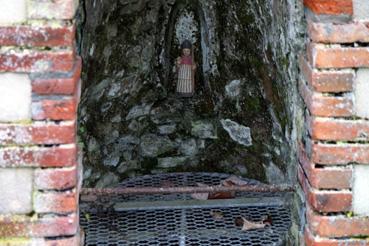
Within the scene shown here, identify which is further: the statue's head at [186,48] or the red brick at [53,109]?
the statue's head at [186,48]

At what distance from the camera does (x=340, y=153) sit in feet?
9.80

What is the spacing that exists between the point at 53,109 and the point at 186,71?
5.24 feet

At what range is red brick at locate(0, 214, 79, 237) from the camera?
2.95m

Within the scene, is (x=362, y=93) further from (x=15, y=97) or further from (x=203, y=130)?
(x=203, y=130)

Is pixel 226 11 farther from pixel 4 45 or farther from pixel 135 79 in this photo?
pixel 4 45

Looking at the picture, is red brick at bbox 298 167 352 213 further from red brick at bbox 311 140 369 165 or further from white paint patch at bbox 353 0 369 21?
white paint patch at bbox 353 0 369 21

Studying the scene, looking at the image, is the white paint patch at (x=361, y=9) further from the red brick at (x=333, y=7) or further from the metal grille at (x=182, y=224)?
the metal grille at (x=182, y=224)

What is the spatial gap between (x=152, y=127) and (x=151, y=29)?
Result: 605mm

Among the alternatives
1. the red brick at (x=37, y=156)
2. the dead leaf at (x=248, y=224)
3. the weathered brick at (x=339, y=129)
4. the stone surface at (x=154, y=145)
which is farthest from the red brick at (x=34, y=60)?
the stone surface at (x=154, y=145)

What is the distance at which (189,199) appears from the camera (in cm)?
434

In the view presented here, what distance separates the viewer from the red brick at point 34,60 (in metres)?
2.83

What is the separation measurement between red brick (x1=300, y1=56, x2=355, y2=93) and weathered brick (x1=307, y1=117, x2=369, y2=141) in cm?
11

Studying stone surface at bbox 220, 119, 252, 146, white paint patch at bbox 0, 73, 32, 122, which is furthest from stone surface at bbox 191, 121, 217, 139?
white paint patch at bbox 0, 73, 32, 122

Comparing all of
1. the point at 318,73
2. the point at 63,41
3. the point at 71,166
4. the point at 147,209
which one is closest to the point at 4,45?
the point at 63,41
